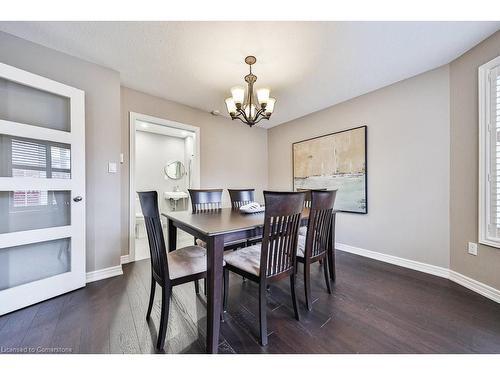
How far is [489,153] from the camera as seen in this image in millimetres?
1767

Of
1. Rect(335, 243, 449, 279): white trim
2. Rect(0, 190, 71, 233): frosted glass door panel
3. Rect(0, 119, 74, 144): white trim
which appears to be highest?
Rect(0, 119, 74, 144): white trim

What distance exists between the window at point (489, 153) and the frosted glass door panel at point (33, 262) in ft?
12.7

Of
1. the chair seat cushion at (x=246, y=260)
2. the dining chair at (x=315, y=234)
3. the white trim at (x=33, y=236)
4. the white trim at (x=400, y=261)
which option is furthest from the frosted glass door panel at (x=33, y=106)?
the white trim at (x=400, y=261)

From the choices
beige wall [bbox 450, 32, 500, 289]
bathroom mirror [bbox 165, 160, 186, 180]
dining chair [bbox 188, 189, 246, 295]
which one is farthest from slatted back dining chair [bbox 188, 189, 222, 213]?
bathroom mirror [bbox 165, 160, 186, 180]

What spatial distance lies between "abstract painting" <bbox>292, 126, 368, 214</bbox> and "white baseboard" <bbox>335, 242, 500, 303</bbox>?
59cm

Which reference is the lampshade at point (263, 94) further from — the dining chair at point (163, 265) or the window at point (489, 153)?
the window at point (489, 153)

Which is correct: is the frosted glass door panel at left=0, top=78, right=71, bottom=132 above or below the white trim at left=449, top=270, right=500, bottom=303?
Result: above

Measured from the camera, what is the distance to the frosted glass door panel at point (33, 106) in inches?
65.6

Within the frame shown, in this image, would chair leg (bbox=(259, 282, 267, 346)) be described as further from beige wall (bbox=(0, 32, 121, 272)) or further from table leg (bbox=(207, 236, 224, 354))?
beige wall (bbox=(0, 32, 121, 272))

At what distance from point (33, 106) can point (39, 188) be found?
29.7 inches

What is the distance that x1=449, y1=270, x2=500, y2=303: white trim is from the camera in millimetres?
1718

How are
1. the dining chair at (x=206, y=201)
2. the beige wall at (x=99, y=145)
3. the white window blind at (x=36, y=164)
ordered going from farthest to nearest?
the dining chair at (x=206, y=201) → the beige wall at (x=99, y=145) → the white window blind at (x=36, y=164)
